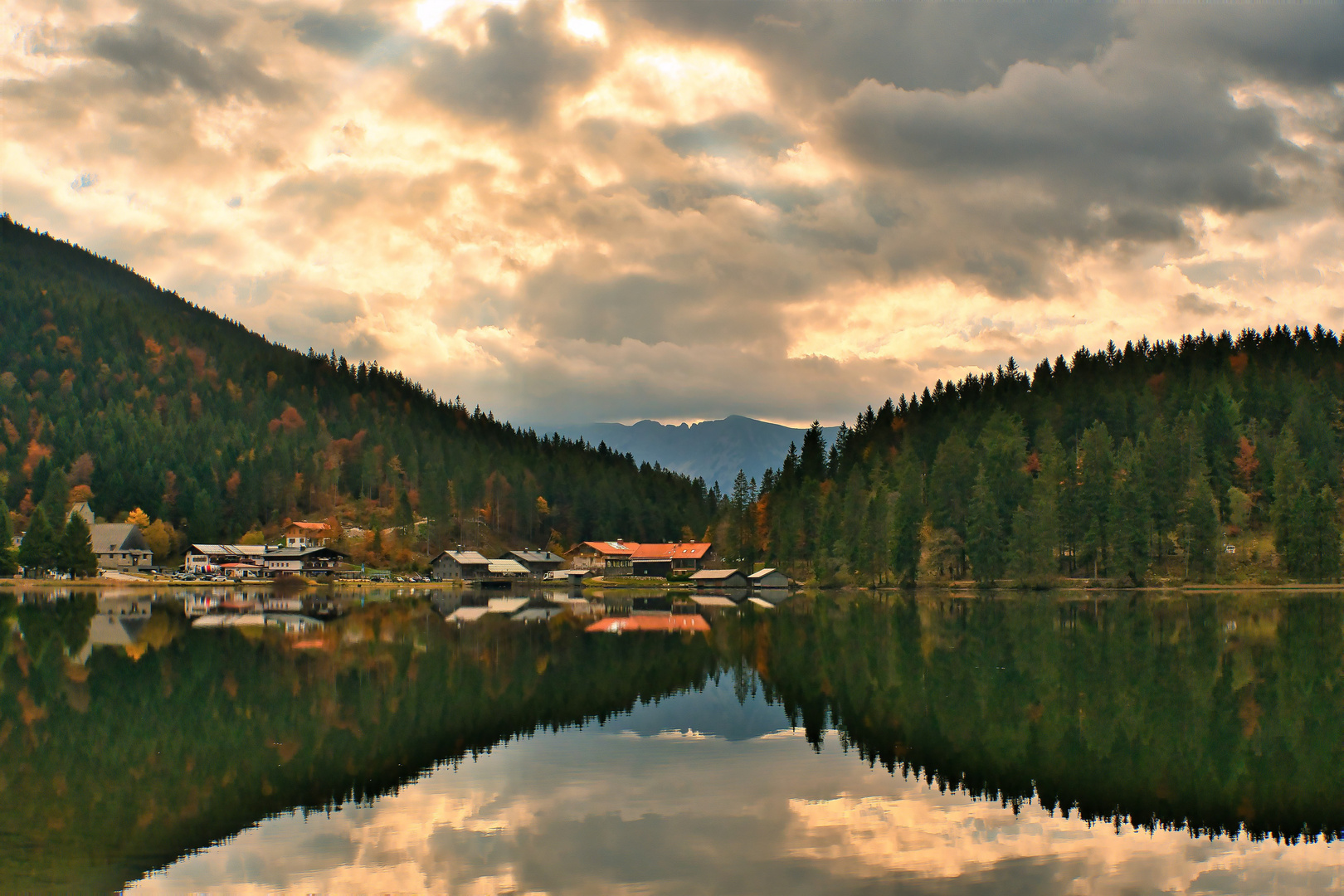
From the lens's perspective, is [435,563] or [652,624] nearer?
[652,624]

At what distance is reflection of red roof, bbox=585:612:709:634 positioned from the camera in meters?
73.8

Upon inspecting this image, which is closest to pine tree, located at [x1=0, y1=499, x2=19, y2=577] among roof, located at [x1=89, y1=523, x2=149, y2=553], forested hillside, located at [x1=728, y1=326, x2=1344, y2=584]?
roof, located at [x1=89, y1=523, x2=149, y2=553]

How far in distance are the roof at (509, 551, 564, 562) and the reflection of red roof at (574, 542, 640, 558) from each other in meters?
5.93

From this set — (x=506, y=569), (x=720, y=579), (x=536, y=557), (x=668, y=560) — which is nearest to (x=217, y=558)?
(x=506, y=569)

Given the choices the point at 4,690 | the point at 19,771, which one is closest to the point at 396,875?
the point at 19,771

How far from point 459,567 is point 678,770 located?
15069 centimetres

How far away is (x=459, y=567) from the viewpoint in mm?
171250

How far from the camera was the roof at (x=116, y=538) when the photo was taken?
15150 centimetres

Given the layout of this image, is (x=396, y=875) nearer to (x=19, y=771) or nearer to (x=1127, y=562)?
(x=19, y=771)

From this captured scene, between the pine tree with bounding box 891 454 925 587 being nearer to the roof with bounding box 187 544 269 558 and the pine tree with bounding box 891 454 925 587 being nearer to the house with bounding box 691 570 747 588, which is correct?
the house with bounding box 691 570 747 588

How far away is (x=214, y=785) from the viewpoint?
75.3ft

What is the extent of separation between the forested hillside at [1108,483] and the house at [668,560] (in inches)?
550

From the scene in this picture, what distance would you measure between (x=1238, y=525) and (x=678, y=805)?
124 metres

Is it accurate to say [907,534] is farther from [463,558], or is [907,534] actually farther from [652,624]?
[463,558]
